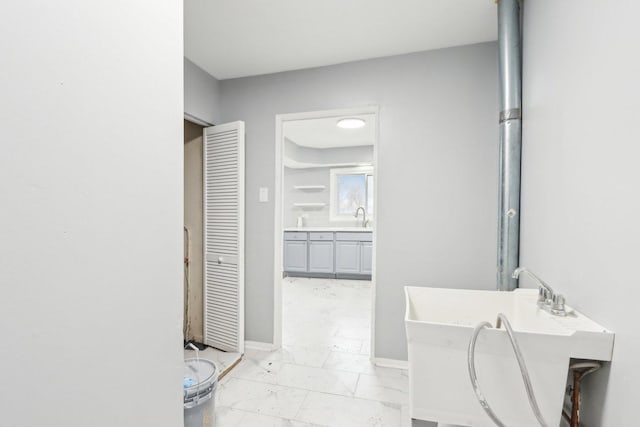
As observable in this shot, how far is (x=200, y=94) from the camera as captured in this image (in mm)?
2637

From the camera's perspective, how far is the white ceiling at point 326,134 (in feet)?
14.2

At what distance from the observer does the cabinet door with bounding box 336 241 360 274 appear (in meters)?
5.29

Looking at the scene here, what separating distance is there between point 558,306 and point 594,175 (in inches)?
19.6

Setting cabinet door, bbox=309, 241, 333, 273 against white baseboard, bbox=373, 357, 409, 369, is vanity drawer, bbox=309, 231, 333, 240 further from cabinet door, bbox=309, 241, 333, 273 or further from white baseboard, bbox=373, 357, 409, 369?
white baseboard, bbox=373, 357, 409, 369

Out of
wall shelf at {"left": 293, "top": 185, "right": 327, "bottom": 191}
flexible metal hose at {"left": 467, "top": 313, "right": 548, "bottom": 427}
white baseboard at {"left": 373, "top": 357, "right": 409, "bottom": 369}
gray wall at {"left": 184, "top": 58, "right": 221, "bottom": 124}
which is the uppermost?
gray wall at {"left": 184, "top": 58, "right": 221, "bottom": 124}

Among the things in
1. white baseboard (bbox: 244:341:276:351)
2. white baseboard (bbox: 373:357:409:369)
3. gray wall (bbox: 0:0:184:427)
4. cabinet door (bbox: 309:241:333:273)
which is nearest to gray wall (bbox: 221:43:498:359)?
white baseboard (bbox: 373:357:409:369)

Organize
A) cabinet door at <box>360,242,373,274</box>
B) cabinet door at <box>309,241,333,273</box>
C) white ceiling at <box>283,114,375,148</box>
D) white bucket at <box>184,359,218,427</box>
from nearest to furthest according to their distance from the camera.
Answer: white bucket at <box>184,359,218,427</box> → white ceiling at <box>283,114,375,148</box> → cabinet door at <box>360,242,373,274</box> → cabinet door at <box>309,241,333,273</box>

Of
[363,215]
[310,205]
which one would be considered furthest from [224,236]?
[363,215]

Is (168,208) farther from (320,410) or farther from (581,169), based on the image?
(320,410)

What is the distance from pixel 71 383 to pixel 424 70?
8.54 ft

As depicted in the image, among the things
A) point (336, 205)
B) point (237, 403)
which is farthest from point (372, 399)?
point (336, 205)

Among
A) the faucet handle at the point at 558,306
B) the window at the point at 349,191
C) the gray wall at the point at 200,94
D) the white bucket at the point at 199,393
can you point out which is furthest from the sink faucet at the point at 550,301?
the window at the point at 349,191

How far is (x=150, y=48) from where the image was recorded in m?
0.81

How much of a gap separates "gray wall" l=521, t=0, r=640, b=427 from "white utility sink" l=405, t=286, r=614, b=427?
0.09m
